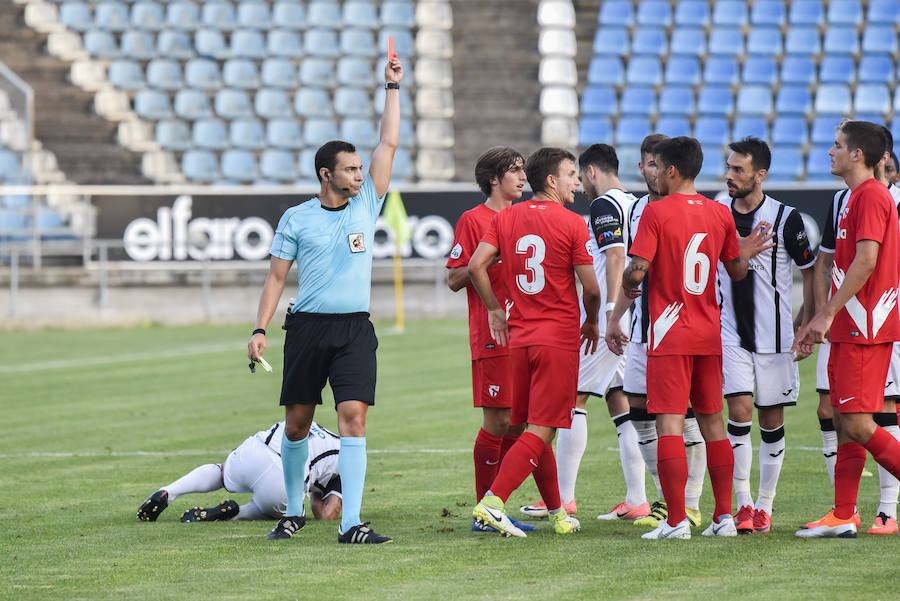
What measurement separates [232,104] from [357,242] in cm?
2231

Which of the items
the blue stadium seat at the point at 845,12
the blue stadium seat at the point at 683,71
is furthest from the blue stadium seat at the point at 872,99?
the blue stadium seat at the point at 683,71

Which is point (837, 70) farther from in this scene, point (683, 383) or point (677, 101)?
point (683, 383)

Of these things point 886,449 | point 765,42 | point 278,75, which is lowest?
point 886,449

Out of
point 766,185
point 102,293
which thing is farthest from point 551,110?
point 102,293

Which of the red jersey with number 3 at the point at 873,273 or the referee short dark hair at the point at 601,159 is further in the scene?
the referee short dark hair at the point at 601,159

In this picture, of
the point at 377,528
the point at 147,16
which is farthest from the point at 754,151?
the point at 147,16

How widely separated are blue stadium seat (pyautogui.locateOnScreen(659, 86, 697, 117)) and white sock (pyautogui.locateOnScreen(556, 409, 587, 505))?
70.5ft

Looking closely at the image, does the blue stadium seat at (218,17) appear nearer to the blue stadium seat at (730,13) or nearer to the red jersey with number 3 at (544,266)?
the blue stadium seat at (730,13)

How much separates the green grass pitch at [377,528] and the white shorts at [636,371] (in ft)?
2.36

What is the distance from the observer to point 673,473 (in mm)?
5918

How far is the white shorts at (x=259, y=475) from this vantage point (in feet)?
22.5

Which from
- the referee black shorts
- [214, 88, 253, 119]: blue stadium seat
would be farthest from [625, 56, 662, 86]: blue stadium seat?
the referee black shorts

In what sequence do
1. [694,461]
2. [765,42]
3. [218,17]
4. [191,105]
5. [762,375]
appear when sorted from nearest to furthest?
[762,375], [694,461], [191,105], [765,42], [218,17]

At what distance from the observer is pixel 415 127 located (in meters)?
27.4
